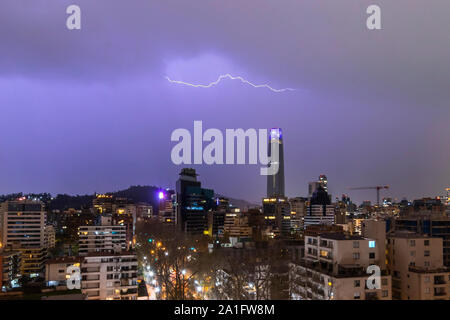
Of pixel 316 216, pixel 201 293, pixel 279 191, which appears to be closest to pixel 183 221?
pixel 316 216

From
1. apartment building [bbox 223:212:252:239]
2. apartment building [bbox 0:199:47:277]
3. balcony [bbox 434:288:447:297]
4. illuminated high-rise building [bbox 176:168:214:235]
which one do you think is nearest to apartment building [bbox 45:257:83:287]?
balcony [bbox 434:288:447:297]

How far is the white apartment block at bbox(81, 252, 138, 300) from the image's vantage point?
11.7 metres

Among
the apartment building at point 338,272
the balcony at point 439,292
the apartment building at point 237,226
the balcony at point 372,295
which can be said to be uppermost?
the apartment building at point 338,272

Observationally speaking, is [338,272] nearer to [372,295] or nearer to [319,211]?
[372,295]

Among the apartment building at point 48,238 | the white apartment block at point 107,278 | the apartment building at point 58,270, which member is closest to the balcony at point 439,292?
the white apartment block at point 107,278

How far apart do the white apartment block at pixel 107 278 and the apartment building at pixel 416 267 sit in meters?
8.16

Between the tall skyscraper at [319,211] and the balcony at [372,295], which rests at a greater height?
the balcony at [372,295]

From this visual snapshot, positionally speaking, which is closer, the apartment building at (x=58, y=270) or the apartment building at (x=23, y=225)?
the apartment building at (x=58, y=270)

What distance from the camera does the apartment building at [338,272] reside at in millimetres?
8352

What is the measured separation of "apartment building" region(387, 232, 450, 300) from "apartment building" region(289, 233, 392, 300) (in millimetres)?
1047

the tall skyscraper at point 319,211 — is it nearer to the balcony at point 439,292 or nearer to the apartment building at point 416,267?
the apartment building at point 416,267

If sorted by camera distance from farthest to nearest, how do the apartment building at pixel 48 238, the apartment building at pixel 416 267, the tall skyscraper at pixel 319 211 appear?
the tall skyscraper at pixel 319 211 < the apartment building at pixel 48 238 < the apartment building at pixel 416 267
